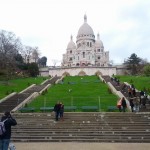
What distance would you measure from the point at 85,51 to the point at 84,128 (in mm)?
102998

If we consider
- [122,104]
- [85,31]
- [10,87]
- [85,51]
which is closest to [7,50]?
[10,87]

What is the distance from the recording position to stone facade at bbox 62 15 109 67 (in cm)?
12288

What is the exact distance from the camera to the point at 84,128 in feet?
67.5

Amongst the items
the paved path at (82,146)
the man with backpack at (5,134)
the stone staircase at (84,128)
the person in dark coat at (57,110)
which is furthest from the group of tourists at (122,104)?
the man with backpack at (5,134)

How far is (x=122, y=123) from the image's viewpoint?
2136 cm

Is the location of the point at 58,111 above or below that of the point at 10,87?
below

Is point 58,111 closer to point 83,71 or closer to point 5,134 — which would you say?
point 5,134

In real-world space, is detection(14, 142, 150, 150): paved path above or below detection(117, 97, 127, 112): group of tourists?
below

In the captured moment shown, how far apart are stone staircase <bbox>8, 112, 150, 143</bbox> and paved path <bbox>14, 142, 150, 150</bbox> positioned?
1.17m

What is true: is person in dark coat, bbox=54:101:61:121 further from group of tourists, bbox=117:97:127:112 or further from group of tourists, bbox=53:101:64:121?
group of tourists, bbox=117:97:127:112

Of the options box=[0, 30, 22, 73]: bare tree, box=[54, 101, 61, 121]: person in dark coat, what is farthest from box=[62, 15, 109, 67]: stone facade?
box=[54, 101, 61, 121]: person in dark coat

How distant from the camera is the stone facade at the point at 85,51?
122875 millimetres

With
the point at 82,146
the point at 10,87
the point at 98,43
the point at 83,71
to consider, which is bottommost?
the point at 82,146

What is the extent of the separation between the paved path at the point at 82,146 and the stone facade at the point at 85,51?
340 feet
